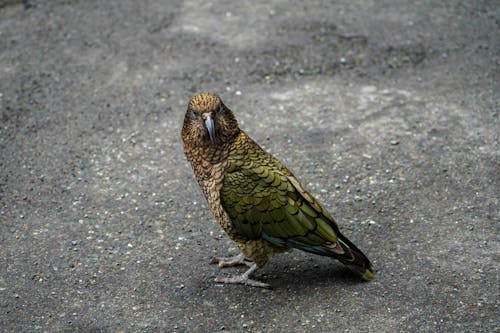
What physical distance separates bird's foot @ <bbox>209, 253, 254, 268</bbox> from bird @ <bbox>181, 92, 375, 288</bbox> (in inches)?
13.2

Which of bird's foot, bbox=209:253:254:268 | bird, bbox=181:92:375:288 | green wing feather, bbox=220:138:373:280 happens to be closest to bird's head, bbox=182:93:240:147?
bird, bbox=181:92:375:288

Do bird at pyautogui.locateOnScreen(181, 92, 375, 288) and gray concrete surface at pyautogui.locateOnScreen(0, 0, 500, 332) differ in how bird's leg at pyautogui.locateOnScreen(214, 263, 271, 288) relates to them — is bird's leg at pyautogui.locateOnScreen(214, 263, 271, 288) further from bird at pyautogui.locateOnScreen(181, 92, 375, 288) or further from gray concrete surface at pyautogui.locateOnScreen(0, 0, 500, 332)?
bird at pyautogui.locateOnScreen(181, 92, 375, 288)

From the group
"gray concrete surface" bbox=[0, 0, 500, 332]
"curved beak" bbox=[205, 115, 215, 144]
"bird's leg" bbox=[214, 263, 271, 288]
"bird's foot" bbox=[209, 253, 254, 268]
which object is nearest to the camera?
"curved beak" bbox=[205, 115, 215, 144]

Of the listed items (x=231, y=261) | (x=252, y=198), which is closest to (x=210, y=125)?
(x=252, y=198)

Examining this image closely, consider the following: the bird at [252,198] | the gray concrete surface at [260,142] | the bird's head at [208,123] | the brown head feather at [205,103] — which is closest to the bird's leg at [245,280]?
the gray concrete surface at [260,142]

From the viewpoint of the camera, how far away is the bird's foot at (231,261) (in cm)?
517

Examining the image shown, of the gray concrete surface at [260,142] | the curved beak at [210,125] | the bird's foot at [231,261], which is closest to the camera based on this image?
the curved beak at [210,125]

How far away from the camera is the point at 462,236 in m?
5.27

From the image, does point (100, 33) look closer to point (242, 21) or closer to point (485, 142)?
point (242, 21)

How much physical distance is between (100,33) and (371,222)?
4466 mm

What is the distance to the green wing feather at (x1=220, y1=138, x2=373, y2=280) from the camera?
15.4ft

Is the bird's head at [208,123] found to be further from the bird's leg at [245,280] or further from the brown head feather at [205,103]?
the bird's leg at [245,280]

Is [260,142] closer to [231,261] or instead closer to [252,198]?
[231,261]

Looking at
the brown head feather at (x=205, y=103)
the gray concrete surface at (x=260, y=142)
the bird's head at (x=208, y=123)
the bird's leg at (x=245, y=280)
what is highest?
the brown head feather at (x=205, y=103)
